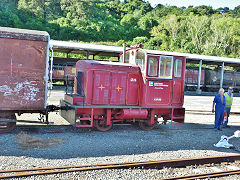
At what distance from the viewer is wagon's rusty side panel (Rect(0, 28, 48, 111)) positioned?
7652 mm

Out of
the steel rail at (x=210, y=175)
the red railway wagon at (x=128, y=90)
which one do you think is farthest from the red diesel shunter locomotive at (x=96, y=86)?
the steel rail at (x=210, y=175)

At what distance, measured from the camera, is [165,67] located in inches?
369

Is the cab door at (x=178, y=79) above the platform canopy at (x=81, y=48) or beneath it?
beneath

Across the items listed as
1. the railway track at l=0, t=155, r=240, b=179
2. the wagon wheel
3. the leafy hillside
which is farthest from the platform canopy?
the leafy hillside

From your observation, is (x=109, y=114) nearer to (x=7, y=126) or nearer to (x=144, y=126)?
(x=144, y=126)

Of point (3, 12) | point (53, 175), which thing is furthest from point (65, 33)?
point (53, 175)

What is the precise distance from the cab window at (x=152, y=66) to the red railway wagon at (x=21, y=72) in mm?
3727

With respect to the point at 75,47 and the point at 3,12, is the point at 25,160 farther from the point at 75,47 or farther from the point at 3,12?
the point at 3,12

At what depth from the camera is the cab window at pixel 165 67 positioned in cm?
929

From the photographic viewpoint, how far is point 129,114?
909cm

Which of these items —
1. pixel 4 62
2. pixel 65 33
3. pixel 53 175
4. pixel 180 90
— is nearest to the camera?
pixel 53 175

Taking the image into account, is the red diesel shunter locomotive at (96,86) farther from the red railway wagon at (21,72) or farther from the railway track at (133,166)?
the railway track at (133,166)

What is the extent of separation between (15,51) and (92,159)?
4.35m

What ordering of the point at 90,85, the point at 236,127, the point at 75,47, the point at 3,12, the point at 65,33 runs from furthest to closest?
the point at 65,33
the point at 3,12
the point at 75,47
the point at 236,127
the point at 90,85
